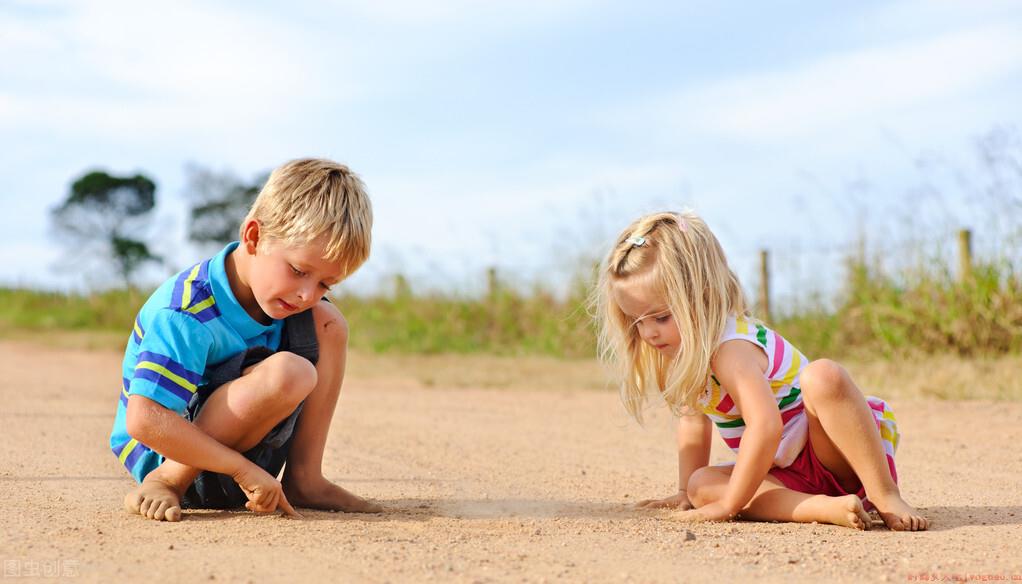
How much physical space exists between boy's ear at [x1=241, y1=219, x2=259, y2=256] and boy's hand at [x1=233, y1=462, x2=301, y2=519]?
68cm

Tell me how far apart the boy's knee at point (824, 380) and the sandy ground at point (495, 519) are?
428 millimetres

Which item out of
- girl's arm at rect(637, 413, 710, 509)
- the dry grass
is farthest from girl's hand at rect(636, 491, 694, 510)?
the dry grass

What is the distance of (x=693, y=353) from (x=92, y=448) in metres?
2.92

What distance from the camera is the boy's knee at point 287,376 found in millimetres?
3014

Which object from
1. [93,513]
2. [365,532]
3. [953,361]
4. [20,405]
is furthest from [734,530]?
[953,361]

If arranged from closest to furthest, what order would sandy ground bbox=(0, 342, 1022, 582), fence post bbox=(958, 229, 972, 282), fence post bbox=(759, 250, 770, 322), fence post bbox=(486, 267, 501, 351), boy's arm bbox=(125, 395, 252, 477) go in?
sandy ground bbox=(0, 342, 1022, 582), boy's arm bbox=(125, 395, 252, 477), fence post bbox=(958, 229, 972, 282), fence post bbox=(759, 250, 770, 322), fence post bbox=(486, 267, 501, 351)

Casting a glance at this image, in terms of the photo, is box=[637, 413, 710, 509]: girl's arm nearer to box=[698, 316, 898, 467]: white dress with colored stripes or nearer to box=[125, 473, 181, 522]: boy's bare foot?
box=[698, 316, 898, 467]: white dress with colored stripes

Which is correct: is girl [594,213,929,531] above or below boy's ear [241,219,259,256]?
below

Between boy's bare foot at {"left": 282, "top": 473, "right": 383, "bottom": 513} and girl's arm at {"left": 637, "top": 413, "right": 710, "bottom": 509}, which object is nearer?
boy's bare foot at {"left": 282, "top": 473, "right": 383, "bottom": 513}

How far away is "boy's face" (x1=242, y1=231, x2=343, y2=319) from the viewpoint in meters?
3.08

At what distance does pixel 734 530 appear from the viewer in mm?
3154

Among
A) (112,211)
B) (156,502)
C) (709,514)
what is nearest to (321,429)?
(156,502)

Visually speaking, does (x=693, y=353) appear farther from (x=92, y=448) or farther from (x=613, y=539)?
(x=92, y=448)

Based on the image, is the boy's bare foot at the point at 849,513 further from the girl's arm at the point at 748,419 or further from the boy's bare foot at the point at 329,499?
the boy's bare foot at the point at 329,499
